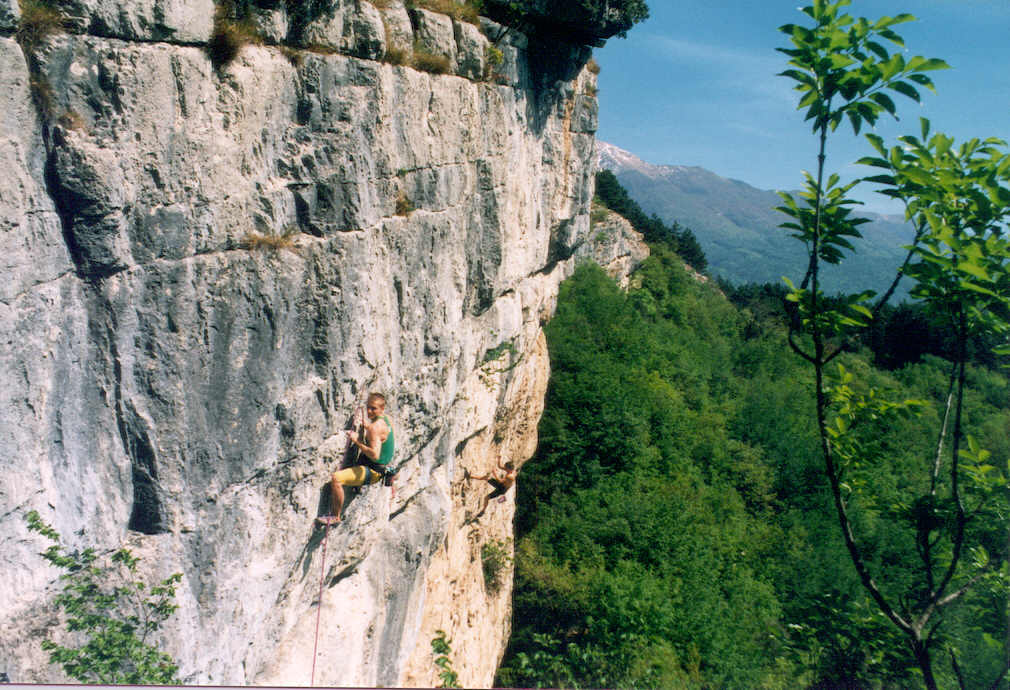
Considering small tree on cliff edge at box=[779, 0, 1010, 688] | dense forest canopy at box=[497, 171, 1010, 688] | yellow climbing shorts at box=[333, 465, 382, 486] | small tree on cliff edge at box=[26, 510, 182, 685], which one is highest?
small tree on cliff edge at box=[779, 0, 1010, 688]

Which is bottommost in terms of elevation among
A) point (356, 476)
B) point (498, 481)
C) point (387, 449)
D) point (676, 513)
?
point (676, 513)

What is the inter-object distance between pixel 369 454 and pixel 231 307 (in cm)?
222

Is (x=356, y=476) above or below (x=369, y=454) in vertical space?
below

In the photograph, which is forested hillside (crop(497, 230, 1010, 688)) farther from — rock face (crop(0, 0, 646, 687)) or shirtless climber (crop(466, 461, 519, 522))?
rock face (crop(0, 0, 646, 687))

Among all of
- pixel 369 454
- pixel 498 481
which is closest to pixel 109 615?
pixel 369 454

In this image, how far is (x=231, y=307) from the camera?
4.31 m

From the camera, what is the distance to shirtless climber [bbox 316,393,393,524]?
5.79m

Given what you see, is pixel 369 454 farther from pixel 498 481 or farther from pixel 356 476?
pixel 498 481

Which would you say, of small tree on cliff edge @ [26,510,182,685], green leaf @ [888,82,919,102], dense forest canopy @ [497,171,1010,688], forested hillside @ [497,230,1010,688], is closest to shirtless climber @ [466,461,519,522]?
forested hillside @ [497,230,1010,688]

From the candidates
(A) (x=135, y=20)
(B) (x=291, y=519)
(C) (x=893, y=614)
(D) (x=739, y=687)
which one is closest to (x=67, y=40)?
(A) (x=135, y=20)

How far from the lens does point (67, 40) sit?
344 cm

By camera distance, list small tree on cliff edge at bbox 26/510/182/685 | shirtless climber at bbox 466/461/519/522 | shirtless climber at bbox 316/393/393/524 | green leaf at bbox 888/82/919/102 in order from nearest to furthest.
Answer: green leaf at bbox 888/82/919/102 → small tree on cliff edge at bbox 26/510/182/685 → shirtless climber at bbox 316/393/393/524 → shirtless climber at bbox 466/461/519/522

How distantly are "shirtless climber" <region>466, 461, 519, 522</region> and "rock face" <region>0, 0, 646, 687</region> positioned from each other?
3.70m

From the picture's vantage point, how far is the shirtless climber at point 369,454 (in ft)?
19.0
